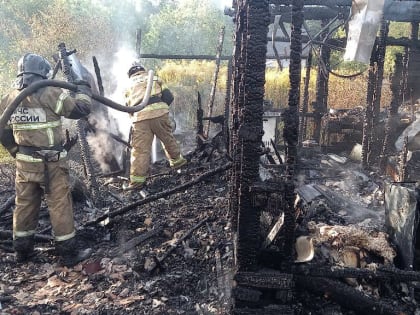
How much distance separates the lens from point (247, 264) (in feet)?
10.8

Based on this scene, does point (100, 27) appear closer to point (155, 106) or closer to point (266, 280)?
point (155, 106)

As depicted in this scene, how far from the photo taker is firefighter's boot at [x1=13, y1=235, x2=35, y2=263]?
432 centimetres

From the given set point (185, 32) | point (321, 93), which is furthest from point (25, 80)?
point (185, 32)

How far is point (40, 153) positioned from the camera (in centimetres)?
414

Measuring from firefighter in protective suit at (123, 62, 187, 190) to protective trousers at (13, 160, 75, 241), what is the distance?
2499 millimetres

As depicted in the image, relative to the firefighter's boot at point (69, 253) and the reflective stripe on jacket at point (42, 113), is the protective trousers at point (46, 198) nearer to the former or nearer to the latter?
the firefighter's boot at point (69, 253)

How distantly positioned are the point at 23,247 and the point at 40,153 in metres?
1.15

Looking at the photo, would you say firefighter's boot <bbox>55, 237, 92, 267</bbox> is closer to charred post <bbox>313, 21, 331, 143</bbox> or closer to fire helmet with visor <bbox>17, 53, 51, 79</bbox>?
fire helmet with visor <bbox>17, 53, 51, 79</bbox>

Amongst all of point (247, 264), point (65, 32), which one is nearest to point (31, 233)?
point (247, 264)

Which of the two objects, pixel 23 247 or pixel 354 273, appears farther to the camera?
pixel 23 247

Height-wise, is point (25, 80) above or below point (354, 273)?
above

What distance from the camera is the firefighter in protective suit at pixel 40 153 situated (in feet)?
13.6

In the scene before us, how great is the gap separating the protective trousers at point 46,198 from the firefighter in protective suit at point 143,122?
2499 mm

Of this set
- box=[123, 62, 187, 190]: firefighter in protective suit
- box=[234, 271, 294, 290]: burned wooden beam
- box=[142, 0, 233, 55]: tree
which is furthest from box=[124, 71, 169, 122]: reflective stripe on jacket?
box=[142, 0, 233, 55]: tree
